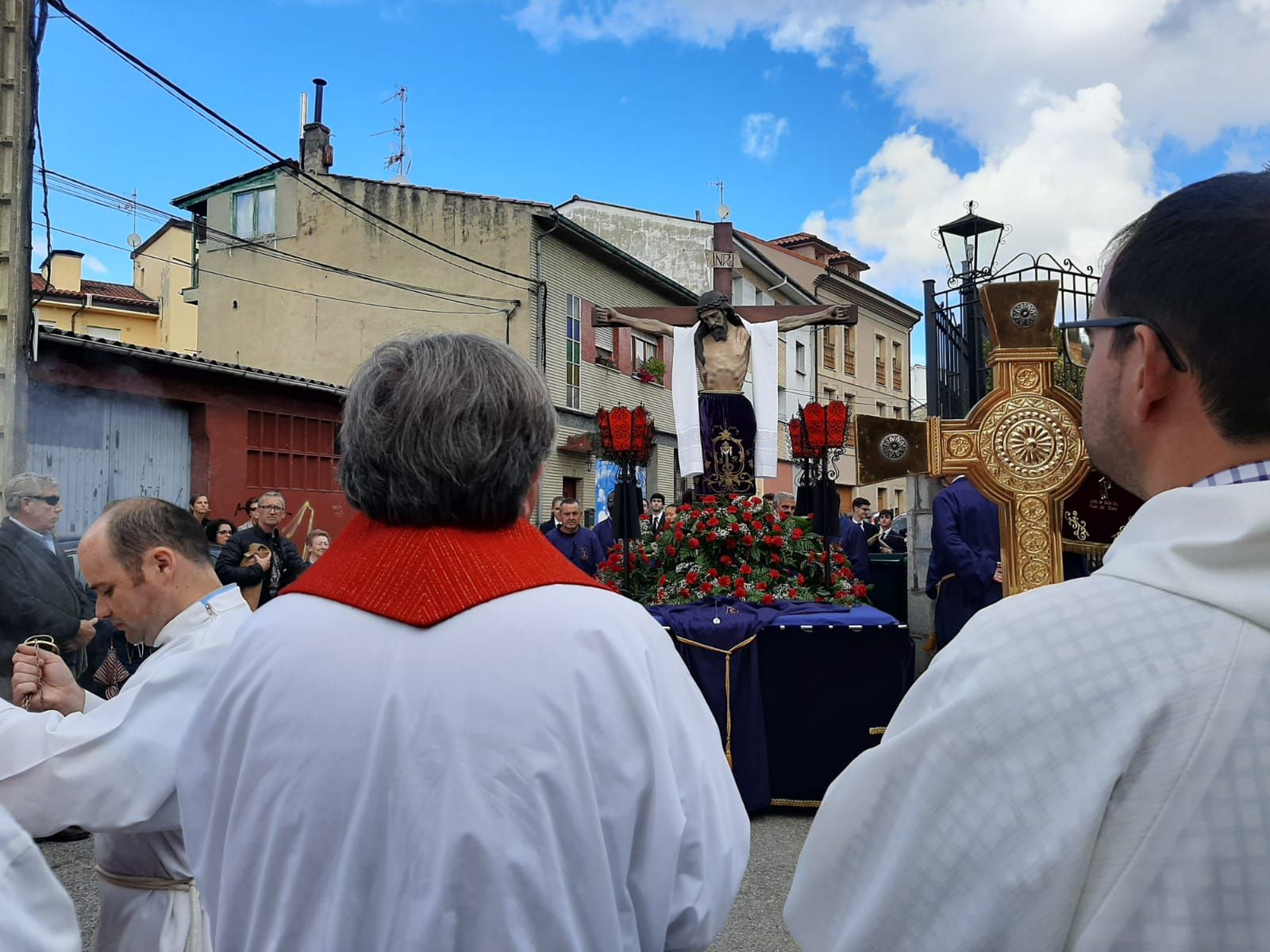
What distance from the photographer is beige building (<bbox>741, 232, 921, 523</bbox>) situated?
29.1 m

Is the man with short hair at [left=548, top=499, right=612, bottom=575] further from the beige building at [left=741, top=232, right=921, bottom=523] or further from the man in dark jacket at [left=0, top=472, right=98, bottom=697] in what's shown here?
the beige building at [left=741, top=232, right=921, bottom=523]

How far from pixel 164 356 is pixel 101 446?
1246mm

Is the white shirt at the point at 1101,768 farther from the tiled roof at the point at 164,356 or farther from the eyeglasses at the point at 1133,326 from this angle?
the tiled roof at the point at 164,356

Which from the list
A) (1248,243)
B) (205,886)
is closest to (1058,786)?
(1248,243)

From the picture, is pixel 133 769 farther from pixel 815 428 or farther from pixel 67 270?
pixel 67 270

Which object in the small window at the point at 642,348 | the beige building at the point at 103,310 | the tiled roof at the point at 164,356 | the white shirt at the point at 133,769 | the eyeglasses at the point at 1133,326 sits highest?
the beige building at the point at 103,310

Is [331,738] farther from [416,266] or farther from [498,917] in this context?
[416,266]

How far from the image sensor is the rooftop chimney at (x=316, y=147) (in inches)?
748

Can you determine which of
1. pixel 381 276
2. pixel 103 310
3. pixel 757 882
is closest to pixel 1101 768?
pixel 757 882

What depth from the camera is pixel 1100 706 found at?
0.87 meters

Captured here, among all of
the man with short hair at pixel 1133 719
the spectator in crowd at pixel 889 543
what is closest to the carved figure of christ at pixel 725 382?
the spectator in crowd at pixel 889 543

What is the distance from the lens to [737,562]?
18.6ft

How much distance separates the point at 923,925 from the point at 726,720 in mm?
4335

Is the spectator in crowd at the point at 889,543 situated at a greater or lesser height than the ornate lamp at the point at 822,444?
lesser
